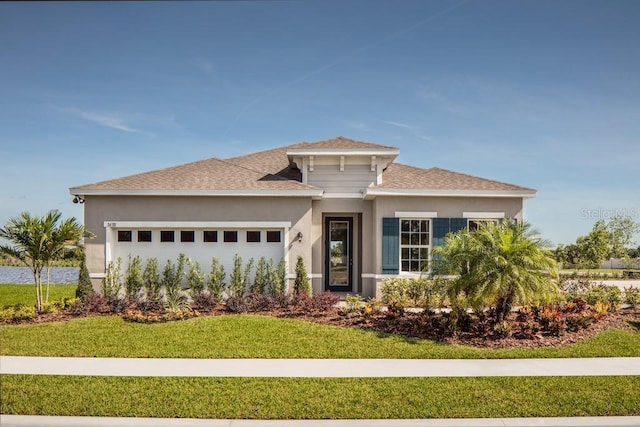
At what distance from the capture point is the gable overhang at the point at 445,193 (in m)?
14.8

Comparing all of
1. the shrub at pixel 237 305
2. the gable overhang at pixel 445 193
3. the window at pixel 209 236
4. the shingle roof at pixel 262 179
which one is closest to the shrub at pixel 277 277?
the shrub at pixel 237 305

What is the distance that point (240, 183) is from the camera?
15.0 meters

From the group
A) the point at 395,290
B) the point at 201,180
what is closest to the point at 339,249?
A: the point at 395,290

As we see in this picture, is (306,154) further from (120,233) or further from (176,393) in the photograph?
(176,393)

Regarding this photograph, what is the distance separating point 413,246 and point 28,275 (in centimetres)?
2169

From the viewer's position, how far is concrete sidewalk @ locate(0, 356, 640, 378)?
764 cm

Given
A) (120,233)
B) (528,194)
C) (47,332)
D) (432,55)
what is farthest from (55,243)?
(528,194)

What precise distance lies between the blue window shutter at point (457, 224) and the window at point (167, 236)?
871 cm

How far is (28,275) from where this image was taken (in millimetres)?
25672

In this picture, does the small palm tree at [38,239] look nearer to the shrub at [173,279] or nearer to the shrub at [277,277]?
the shrub at [173,279]

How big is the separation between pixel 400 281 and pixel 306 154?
508 cm

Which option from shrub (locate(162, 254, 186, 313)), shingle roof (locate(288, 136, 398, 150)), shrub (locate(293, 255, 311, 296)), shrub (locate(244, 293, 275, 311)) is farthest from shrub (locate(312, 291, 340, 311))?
shingle roof (locate(288, 136, 398, 150))

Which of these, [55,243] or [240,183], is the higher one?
[240,183]

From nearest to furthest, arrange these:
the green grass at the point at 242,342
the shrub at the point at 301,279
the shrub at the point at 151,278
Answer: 1. the green grass at the point at 242,342
2. the shrub at the point at 151,278
3. the shrub at the point at 301,279
